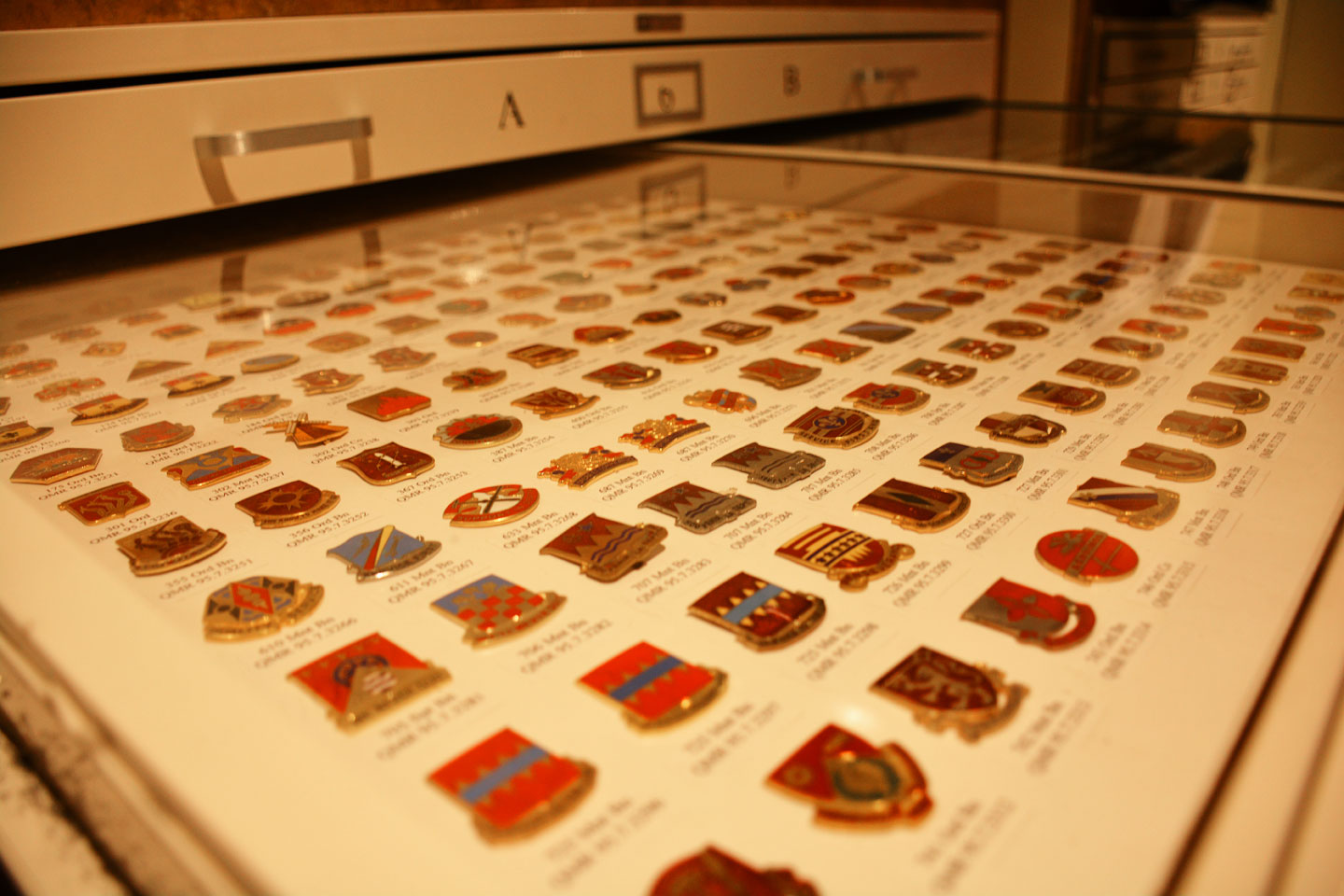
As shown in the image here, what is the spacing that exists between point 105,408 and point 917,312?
113cm

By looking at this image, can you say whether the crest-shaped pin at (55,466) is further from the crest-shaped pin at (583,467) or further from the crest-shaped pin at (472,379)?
the crest-shaped pin at (583,467)

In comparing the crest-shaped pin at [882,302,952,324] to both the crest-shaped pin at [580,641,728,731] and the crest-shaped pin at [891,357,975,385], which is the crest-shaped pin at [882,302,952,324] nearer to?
the crest-shaped pin at [891,357,975,385]

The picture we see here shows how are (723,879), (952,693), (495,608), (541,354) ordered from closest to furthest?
(723,879) < (952,693) < (495,608) < (541,354)

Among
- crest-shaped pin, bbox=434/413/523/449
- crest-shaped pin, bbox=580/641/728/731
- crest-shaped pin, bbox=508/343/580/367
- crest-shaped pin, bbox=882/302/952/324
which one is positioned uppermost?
crest-shaped pin, bbox=882/302/952/324

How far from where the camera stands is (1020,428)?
97cm

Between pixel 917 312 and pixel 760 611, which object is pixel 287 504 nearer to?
pixel 760 611

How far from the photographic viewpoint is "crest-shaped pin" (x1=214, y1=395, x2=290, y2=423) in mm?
1117

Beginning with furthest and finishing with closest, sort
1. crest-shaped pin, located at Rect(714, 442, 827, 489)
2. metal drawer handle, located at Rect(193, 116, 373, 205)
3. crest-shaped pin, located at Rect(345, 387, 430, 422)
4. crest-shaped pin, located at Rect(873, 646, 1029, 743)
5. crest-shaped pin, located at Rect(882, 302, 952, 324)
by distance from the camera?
1. metal drawer handle, located at Rect(193, 116, 373, 205)
2. crest-shaped pin, located at Rect(882, 302, 952, 324)
3. crest-shaped pin, located at Rect(345, 387, 430, 422)
4. crest-shaped pin, located at Rect(714, 442, 827, 489)
5. crest-shaped pin, located at Rect(873, 646, 1029, 743)

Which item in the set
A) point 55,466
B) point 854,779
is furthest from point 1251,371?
point 55,466

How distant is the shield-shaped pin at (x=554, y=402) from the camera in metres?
1.08

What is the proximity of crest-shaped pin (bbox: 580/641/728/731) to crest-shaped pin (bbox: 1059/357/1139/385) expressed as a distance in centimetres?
71

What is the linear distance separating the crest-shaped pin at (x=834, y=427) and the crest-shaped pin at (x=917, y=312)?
37 centimetres

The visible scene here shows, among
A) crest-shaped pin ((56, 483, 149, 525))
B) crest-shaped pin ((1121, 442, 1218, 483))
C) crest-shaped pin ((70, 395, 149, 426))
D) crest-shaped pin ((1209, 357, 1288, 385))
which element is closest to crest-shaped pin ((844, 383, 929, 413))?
crest-shaped pin ((1121, 442, 1218, 483))

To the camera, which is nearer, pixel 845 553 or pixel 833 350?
pixel 845 553
